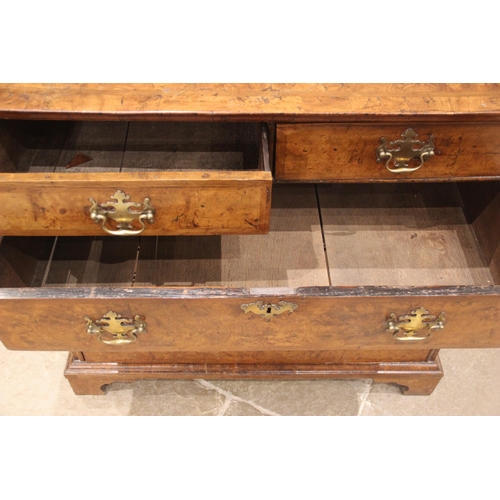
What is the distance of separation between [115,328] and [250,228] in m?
0.35

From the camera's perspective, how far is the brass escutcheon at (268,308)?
3.50ft

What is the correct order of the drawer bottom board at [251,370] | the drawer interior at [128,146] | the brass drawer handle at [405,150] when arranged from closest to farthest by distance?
the brass drawer handle at [405,150] → the drawer interior at [128,146] → the drawer bottom board at [251,370]

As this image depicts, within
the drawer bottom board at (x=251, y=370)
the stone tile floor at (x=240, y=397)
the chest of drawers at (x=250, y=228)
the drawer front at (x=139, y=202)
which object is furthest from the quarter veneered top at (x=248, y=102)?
the stone tile floor at (x=240, y=397)

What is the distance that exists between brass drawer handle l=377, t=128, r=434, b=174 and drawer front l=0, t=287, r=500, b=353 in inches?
10.9

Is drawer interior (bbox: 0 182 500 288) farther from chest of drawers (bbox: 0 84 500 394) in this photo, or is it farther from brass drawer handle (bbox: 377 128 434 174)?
brass drawer handle (bbox: 377 128 434 174)

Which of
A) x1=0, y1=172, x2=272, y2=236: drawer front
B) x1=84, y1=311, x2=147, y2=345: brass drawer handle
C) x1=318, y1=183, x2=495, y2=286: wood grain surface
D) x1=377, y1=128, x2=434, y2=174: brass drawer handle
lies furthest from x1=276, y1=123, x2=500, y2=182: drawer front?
x1=84, y1=311, x2=147, y2=345: brass drawer handle

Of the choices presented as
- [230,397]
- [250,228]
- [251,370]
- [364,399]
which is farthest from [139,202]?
[364,399]

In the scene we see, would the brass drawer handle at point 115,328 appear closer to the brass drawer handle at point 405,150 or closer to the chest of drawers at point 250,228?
the chest of drawers at point 250,228

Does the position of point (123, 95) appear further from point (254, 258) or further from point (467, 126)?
point (467, 126)

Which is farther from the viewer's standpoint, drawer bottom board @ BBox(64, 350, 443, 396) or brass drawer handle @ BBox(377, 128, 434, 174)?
drawer bottom board @ BBox(64, 350, 443, 396)

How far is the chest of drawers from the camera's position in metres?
1.03

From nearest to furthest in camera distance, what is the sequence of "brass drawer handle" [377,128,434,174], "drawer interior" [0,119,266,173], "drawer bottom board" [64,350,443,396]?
"brass drawer handle" [377,128,434,174], "drawer interior" [0,119,266,173], "drawer bottom board" [64,350,443,396]

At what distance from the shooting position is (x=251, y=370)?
4.66 ft

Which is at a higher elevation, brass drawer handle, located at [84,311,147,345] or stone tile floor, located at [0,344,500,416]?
stone tile floor, located at [0,344,500,416]
